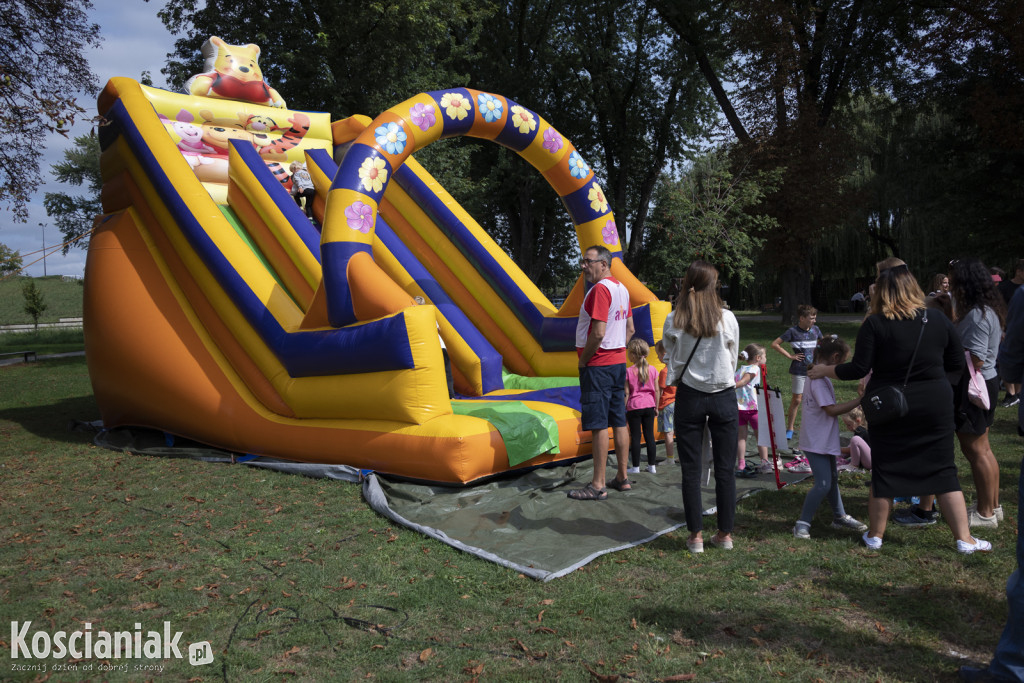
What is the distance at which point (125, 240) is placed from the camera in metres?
7.31

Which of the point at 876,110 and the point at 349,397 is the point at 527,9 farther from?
the point at 349,397

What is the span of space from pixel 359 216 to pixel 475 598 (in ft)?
12.2

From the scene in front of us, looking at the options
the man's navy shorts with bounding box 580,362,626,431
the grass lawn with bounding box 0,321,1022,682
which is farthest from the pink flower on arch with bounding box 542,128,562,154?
the grass lawn with bounding box 0,321,1022,682

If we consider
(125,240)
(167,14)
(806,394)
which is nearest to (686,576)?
(806,394)

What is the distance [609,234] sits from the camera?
7629 mm

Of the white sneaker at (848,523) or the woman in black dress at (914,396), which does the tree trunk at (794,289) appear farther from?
the woman in black dress at (914,396)

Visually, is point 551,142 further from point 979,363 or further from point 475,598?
point 475,598

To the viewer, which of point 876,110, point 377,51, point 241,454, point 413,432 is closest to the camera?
point 413,432

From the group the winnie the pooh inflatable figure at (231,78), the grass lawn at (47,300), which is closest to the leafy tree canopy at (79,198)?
the grass lawn at (47,300)

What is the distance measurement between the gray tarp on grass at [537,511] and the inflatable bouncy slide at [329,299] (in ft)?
0.55

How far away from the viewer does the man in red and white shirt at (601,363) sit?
4.71 m

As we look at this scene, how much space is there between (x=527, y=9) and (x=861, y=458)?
2087cm

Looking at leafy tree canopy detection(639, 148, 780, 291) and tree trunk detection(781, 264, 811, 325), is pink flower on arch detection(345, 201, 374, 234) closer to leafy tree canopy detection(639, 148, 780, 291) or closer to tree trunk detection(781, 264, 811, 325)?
leafy tree canopy detection(639, 148, 780, 291)

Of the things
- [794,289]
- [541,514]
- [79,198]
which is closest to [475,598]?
[541,514]
